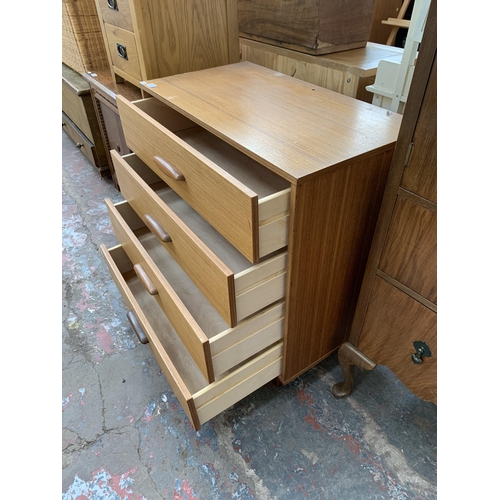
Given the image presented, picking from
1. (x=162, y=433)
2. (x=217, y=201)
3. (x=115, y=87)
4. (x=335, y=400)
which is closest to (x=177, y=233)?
(x=217, y=201)

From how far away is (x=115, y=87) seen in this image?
1.46 meters

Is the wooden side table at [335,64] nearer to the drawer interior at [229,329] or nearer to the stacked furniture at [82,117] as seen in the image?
the drawer interior at [229,329]

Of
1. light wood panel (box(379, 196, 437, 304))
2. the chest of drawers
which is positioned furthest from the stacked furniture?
light wood panel (box(379, 196, 437, 304))

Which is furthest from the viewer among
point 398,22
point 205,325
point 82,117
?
point 398,22

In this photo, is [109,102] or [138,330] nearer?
[138,330]

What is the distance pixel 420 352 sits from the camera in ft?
2.43

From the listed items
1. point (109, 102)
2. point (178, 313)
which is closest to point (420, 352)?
point (178, 313)

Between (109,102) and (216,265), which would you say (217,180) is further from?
(109,102)

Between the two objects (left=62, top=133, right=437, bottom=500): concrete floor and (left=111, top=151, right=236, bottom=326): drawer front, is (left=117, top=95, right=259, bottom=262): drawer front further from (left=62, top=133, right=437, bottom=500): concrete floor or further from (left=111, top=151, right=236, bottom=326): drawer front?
(left=62, top=133, right=437, bottom=500): concrete floor

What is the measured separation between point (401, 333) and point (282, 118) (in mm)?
522

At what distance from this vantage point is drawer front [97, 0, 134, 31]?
3.49 ft

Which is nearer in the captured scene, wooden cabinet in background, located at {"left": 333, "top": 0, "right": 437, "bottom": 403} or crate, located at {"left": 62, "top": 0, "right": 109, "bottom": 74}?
wooden cabinet in background, located at {"left": 333, "top": 0, "right": 437, "bottom": 403}

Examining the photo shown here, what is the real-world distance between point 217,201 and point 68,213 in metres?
1.44

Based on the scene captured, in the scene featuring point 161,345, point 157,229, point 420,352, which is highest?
point 157,229
